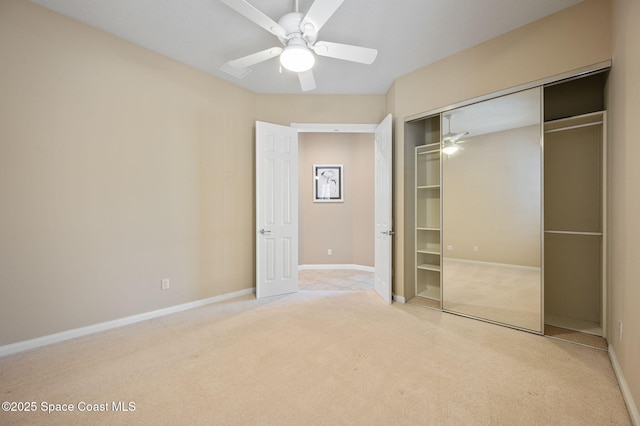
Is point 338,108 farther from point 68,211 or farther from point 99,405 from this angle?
point 99,405

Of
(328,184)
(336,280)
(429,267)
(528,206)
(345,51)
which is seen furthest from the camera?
(328,184)

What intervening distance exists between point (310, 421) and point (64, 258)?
8.37 feet

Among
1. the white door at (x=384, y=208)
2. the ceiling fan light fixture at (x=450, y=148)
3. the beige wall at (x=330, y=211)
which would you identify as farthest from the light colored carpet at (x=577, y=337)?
the beige wall at (x=330, y=211)

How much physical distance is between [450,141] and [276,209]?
2363 mm

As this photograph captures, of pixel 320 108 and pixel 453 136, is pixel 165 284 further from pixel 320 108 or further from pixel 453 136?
pixel 453 136

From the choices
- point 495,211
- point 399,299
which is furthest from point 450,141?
point 399,299

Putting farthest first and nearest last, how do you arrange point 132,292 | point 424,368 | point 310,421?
point 132,292, point 424,368, point 310,421

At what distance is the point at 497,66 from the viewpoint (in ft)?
9.34

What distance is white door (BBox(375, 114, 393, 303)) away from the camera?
364 centimetres

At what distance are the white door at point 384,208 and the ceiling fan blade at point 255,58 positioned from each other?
1.76 m

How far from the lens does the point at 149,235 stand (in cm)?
310

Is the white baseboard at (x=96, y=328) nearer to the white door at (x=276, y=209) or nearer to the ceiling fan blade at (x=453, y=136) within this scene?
the white door at (x=276, y=209)

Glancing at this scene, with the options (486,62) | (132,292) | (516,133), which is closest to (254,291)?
(132,292)

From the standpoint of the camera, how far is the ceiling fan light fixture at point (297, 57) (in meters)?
2.23
